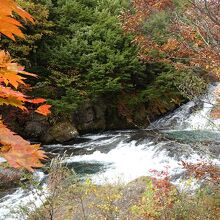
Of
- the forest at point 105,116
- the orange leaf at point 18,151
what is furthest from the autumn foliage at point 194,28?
the orange leaf at point 18,151

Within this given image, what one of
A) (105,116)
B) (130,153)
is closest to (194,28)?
(130,153)

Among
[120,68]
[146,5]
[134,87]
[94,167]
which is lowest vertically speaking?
[94,167]

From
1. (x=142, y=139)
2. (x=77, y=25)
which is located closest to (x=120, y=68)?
(x=77, y=25)

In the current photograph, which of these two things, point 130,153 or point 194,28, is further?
point 130,153

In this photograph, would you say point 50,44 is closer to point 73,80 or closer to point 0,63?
point 73,80

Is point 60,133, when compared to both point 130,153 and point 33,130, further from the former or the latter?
point 130,153

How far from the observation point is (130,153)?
1378cm

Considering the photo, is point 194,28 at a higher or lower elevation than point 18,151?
higher

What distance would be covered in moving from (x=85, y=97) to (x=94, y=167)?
5.82 metres

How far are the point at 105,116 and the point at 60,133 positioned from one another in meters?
3.22

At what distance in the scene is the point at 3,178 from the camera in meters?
10.9

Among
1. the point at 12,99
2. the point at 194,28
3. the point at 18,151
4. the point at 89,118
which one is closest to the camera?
the point at 18,151

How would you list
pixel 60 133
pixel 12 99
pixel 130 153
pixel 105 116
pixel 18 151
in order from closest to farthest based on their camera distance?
pixel 18 151 → pixel 12 99 → pixel 130 153 → pixel 60 133 → pixel 105 116

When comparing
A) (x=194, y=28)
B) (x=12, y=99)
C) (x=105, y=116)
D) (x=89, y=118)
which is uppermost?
(x=194, y=28)
